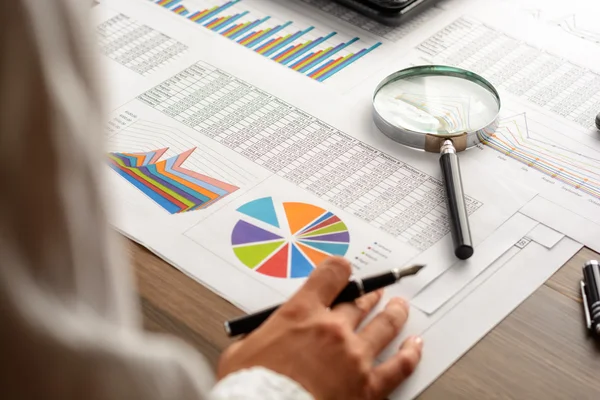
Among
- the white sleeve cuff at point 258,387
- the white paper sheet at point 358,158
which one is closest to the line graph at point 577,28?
the white paper sheet at point 358,158

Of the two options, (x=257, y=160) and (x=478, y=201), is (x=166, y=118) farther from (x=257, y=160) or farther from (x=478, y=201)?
(x=478, y=201)

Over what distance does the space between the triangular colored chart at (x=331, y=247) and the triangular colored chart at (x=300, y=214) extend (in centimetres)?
3

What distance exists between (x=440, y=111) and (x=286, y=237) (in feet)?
0.91

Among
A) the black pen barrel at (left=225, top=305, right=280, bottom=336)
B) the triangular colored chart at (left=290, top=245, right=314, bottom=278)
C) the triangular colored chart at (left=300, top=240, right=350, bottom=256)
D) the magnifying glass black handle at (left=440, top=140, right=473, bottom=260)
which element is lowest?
the magnifying glass black handle at (left=440, top=140, right=473, bottom=260)

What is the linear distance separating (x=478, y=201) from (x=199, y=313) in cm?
34

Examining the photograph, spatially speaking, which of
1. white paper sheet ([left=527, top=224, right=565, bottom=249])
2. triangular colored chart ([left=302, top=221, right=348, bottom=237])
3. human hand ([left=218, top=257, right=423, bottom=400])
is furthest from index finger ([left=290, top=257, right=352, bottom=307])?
white paper sheet ([left=527, top=224, right=565, bottom=249])

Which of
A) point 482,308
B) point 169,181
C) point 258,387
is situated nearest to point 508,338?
point 482,308

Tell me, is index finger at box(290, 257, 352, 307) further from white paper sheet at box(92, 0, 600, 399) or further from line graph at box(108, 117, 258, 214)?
line graph at box(108, 117, 258, 214)

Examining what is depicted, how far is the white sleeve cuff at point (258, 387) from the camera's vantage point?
2.21 feet

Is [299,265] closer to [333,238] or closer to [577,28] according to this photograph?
[333,238]

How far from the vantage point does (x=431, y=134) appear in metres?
1.00

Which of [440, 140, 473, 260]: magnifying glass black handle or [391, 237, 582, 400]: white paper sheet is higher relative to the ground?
[440, 140, 473, 260]: magnifying glass black handle

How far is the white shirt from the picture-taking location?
1.42ft

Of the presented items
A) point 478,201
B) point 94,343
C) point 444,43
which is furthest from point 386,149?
point 94,343
